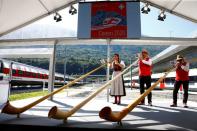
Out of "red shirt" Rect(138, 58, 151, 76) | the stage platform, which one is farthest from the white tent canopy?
the stage platform

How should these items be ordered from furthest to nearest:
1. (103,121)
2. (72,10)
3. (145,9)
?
(72,10) < (145,9) < (103,121)

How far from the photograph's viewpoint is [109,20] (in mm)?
7320

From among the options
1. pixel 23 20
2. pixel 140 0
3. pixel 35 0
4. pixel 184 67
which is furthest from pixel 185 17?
pixel 23 20

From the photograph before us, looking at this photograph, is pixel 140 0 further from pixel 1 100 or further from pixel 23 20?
pixel 1 100

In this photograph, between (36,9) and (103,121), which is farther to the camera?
(36,9)

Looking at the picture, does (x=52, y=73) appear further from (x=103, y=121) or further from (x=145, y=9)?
(x=103, y=121)

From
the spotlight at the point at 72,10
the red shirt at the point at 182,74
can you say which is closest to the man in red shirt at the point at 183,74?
the red shirt at the point at 182,74

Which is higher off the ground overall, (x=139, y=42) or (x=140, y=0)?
(x=140, y=0)

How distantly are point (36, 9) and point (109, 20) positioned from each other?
2527 millimetres

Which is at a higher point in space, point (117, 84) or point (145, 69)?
point (145, 69)

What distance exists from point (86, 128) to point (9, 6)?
221 inches

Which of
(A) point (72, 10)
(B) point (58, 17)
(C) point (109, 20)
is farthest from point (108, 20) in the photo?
(B) point (58, 17)

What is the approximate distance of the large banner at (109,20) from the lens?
23.2 feet

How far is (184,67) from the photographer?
5.56 meters
